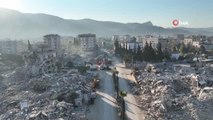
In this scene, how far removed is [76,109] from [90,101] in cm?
198

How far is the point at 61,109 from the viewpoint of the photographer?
61.7 ft

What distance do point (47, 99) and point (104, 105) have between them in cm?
412

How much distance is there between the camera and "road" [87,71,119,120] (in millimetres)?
18672

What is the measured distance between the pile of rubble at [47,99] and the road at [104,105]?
2.22 ft

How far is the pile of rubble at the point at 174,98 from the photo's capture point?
57.6 ft

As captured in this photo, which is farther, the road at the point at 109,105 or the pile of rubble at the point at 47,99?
the road at the point at 109,105

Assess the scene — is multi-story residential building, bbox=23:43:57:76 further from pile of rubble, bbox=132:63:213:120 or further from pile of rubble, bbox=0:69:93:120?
pile of rubble, bbox=132:63:213:120

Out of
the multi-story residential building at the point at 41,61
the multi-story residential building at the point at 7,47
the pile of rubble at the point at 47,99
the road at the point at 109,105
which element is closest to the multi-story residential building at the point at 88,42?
the multi-story residential building at the point at 7,47

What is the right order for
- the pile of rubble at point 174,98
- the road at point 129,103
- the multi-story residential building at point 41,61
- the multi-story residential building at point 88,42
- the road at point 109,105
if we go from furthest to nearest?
the multi-story residential building at point 88,42 → the multi-story residential building at point 41,61 → the road at point 109,105 → the road at point 129,103 → the pile of rubble at point 174,98

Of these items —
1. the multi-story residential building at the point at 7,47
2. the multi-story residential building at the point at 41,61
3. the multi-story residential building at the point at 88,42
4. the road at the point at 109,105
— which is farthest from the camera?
the multi-story residential building at the point at 88,42

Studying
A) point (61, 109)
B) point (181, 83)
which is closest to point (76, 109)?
point (61, 109)

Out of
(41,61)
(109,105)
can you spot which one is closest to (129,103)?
(109,105)

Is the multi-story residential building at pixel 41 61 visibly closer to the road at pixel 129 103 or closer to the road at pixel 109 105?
the road at pixel 109 105

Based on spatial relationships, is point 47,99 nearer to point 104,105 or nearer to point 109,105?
point 104,105
